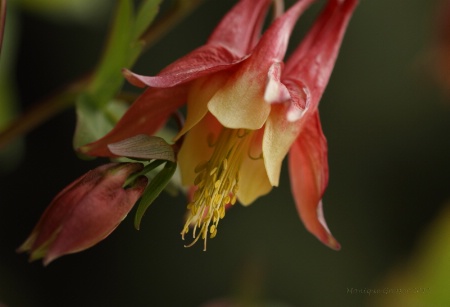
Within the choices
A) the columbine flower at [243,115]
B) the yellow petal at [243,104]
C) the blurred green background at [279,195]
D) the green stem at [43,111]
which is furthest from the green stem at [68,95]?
the blurred green background at [279,195]

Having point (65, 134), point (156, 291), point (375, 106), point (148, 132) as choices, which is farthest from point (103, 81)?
point (375, 106)

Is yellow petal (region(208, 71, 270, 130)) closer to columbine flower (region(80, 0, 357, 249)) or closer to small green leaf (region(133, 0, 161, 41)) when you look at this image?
columbine flower (region(80, 0, 357, 249))

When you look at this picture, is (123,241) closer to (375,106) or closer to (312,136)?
(375,106)

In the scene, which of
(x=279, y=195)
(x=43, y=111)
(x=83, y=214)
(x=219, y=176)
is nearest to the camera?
(x=83, y=214)

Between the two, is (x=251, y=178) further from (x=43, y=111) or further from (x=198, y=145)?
(x=43, y=111)

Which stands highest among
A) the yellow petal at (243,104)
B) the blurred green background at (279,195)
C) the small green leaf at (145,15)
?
the small green leaf at (145,15)

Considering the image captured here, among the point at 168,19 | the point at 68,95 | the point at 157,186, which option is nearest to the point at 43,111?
the point at 68,95

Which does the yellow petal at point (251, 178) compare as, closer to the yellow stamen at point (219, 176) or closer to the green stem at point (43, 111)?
the yellow stamen at point (219, 176)
